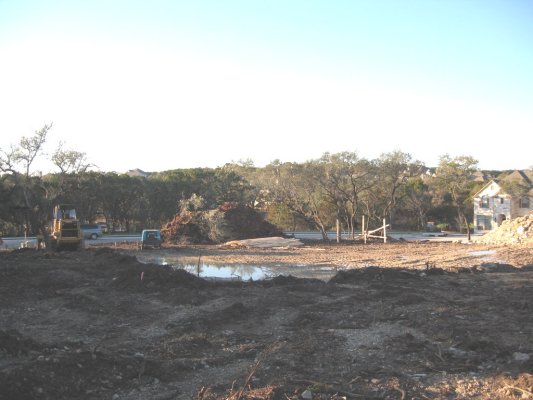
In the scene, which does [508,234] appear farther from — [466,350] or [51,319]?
[51,319]

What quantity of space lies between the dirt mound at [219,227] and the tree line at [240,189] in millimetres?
2987

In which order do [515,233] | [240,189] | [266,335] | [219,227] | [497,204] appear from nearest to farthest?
[266,335]
[515,233]
[219,227]
[240,189]
[497,204]

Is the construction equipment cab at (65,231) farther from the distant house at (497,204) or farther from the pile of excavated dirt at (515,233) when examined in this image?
the distant house at (497,204)

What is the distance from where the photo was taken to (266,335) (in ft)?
32.4

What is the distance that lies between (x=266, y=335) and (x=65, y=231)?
20.6 metres

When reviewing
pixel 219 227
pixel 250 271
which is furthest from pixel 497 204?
pixel 250 271

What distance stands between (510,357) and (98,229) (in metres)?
38.5

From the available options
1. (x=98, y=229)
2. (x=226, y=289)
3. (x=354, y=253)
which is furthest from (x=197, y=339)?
(x=98, y=229)

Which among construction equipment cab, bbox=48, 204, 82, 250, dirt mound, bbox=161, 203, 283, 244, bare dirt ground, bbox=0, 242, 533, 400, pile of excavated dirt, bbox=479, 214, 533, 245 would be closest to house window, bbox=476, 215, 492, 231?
pile of excavated dirt, bbox=479, 214, 533, 245

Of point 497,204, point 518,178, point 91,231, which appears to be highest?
point 518,178

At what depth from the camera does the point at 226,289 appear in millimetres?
15406

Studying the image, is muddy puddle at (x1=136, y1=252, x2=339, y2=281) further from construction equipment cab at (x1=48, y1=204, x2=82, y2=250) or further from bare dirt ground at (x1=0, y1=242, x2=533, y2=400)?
construction equipment cab at (x1=48, y1=204, x2=82, y2=250)

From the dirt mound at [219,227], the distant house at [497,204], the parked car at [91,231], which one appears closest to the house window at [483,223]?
the distant house at [497,204]

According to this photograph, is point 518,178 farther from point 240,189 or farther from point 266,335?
point 266,335
